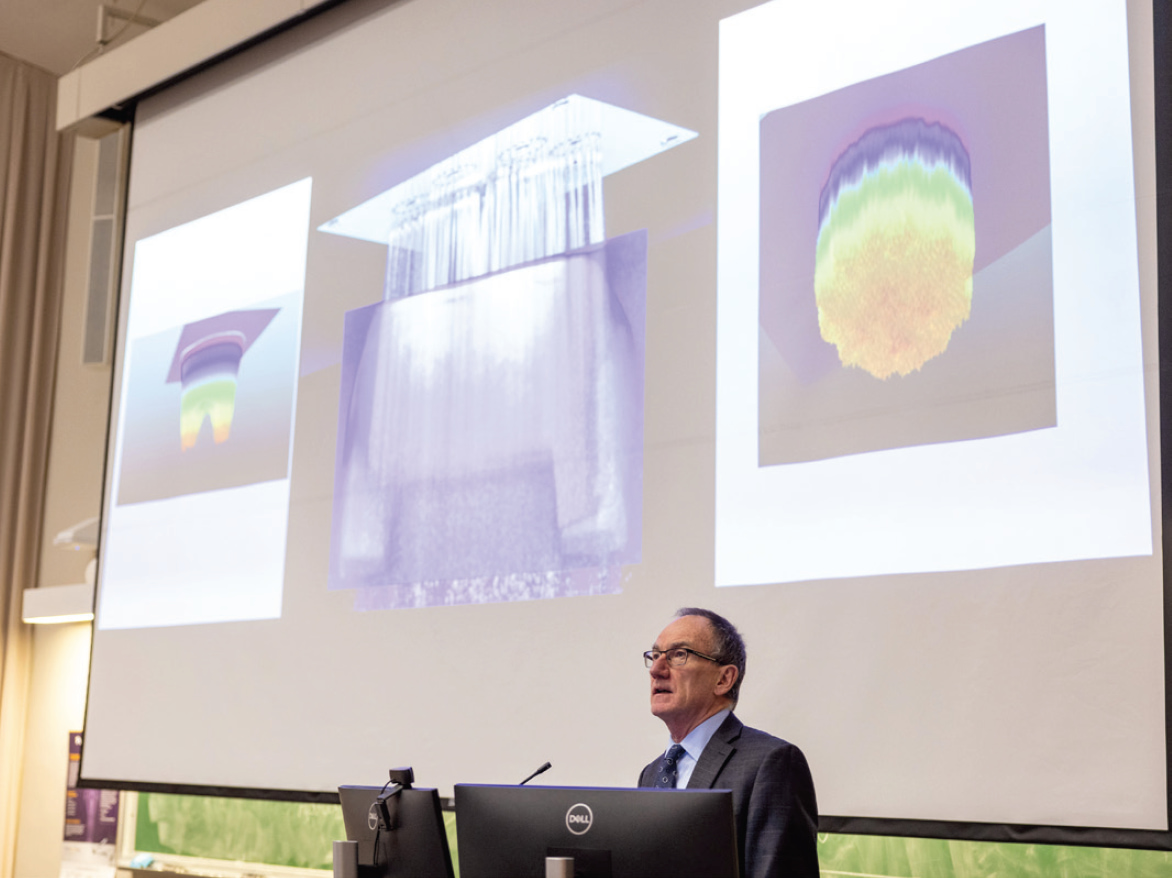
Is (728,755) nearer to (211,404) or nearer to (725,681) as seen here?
(725,681)

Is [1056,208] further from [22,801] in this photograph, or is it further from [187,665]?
[22,801]

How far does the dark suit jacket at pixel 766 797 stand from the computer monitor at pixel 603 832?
0.30 m

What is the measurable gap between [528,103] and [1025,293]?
1.71m

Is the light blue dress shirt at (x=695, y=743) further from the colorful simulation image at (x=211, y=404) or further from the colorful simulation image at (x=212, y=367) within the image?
the colorful simulation image at (x=212, y=367)

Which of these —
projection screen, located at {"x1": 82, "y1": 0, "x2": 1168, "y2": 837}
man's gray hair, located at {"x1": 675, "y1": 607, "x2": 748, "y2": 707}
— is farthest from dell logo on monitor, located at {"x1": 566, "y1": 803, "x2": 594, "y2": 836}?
projection screen, located at {"x1": 82, "y1": 0, "x2": 1168, "y2": 837}

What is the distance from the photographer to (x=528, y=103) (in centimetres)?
364

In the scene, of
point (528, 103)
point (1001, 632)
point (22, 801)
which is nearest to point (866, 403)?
point (1001, 632)

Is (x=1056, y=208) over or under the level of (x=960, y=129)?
under

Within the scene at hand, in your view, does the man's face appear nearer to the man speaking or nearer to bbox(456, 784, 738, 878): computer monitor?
the man speaking

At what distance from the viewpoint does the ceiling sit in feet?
19.6

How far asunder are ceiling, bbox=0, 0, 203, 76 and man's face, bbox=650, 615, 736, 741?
4584 millimetres

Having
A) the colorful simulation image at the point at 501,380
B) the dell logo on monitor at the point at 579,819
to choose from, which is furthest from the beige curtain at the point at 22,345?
the dell logo on monitor at the point at 579,819

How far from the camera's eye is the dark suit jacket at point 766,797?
2.15 m

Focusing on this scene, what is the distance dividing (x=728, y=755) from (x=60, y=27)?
5503mm
